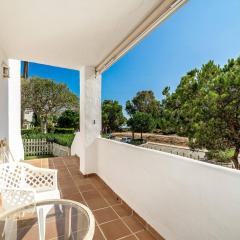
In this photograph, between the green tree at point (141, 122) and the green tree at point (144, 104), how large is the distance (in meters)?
0.07

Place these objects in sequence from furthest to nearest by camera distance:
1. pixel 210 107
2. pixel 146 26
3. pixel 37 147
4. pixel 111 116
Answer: pixel 37 147, pixel 111 116, pixel 146 26, pixel 210 107

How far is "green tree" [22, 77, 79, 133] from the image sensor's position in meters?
12.2

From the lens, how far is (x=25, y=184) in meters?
2.20

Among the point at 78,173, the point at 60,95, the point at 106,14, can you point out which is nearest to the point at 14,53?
the point at 106,14

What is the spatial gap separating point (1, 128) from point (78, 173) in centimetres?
→ 193

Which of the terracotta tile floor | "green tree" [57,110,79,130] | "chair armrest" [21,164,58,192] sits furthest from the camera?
"green tree" [57,110,79,130]

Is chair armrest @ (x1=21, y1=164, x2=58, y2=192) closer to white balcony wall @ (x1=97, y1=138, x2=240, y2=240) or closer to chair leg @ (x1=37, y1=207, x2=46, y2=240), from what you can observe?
chair leg @ (x1=37, y1=207, x2=46, y2=240)

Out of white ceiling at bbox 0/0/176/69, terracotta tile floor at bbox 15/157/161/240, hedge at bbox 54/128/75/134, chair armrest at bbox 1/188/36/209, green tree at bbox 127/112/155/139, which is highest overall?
white ceiling at bbox 0/0/176/69

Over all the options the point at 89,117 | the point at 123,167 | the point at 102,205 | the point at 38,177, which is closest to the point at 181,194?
the point at 123,167

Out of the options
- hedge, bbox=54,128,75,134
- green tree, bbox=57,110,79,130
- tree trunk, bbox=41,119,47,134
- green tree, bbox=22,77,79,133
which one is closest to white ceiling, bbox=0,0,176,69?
hedge, bbox=54,128,75,134

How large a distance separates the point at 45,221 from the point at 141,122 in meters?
1.78

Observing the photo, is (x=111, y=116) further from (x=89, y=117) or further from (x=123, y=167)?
(x=123, y=167)

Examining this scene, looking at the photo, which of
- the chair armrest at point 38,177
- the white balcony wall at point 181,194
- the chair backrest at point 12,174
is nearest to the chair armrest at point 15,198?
the chair backrest at point 12,174

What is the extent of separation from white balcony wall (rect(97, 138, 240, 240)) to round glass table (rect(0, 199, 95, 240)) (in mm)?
900
